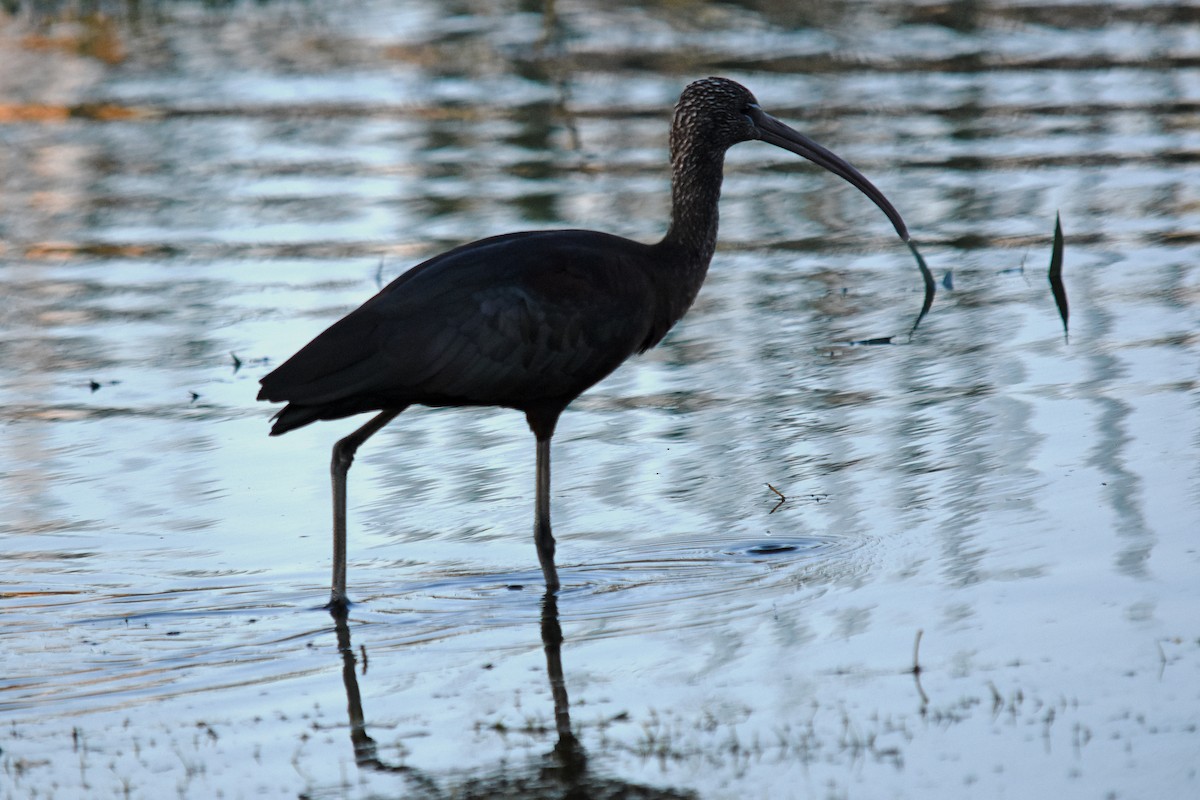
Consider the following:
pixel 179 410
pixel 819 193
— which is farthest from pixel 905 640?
pixel 819 193

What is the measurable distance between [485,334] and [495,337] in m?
0.04

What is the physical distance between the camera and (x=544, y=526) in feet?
21.6

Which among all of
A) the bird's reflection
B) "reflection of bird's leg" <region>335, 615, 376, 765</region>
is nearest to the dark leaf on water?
"reflection of bird's leg" <region>335, 615, 376, 765</region>

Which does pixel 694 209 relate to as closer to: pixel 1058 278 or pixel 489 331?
pixel 489 331

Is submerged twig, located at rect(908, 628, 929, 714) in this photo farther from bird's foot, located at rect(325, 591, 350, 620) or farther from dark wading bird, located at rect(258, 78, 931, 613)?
bird's foot, located at rect(325, 591, 350, 620)

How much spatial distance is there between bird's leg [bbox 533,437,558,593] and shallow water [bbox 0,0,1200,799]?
11 centimetres

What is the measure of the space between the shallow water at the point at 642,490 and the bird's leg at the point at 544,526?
0.35ft

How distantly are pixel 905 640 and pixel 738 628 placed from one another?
54 cm

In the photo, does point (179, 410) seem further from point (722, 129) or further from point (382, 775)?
point (382, 775)

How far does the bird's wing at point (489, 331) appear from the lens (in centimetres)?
627

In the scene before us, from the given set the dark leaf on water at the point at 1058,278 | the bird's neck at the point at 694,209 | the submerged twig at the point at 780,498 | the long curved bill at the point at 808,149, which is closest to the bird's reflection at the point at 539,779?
the submerged twig at the point at 780,498

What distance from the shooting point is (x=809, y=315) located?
1020 centimetres

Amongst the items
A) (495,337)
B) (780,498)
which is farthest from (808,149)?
(495,337)

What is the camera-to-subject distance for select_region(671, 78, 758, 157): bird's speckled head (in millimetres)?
7234
